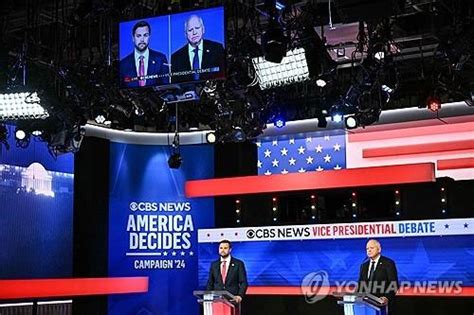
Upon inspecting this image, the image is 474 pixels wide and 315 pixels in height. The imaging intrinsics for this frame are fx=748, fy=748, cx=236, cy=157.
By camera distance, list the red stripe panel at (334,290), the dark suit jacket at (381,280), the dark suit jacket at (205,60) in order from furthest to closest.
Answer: the red stripe panel at (334,290) → the dark suit jacket at (381,280) → the dark suit jacket at (205,60)

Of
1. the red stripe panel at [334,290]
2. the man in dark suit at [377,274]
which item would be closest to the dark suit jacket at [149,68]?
the man in dark suit at [377,274]

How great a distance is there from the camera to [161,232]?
45.5 feet

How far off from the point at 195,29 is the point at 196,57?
0.24 metres

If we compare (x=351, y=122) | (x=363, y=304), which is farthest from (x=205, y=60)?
(x=351, y=122)

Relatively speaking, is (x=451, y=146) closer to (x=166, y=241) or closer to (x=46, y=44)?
(x=166, y=241)

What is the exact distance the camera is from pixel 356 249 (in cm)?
1209

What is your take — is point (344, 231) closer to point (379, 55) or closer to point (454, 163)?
point (454, 163)

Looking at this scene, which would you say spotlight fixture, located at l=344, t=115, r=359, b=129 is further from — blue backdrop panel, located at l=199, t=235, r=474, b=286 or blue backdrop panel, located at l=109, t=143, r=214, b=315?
blue backdrop panel, located at l=109, t=143, r=214, b=315

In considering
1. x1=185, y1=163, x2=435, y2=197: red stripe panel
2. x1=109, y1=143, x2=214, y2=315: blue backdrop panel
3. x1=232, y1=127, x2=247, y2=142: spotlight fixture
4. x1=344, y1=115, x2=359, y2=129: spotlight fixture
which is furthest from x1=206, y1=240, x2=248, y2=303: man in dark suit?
x1=109, y1=143, x2=214, y2=315: blue backdrop panel

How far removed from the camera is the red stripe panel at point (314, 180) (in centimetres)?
1181

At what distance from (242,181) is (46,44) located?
15.2ft

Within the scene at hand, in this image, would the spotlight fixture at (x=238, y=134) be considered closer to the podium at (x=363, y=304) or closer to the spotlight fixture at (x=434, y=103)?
the spotlight fixture at (x=434, y=103)

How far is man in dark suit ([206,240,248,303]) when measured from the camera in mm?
9148

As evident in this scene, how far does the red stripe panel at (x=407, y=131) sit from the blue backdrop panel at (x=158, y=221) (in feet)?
9.45
